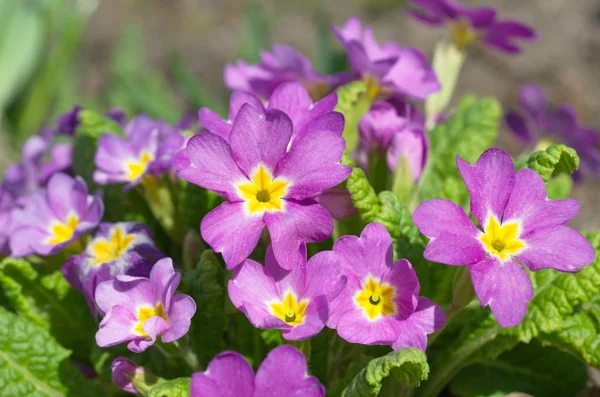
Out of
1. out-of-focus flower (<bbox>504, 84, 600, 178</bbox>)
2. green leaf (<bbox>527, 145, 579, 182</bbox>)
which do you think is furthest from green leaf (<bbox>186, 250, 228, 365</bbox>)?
out-of-focus flower (<bbox>504, 84, 600, 178</bbox>)

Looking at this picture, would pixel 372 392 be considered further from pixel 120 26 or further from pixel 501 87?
pixel 120 26

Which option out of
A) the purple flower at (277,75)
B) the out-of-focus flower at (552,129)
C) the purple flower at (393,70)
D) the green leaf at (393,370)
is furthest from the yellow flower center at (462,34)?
the green leaf at (393,370)

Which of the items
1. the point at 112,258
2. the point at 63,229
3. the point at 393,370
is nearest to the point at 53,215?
the point at 63,229

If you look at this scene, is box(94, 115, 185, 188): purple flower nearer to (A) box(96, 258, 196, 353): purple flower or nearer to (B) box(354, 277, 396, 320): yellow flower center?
(A) box(96, 258, 196, 353): purple flower

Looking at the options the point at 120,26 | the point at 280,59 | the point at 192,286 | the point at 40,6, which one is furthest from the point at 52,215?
the point at 120,26

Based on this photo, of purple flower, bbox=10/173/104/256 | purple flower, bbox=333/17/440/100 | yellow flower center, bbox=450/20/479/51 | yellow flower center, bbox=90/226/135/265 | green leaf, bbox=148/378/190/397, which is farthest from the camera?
yellow flower center, bbox=450/20/479/51

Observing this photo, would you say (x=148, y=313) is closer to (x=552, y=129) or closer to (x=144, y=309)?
(x=144, y=309)

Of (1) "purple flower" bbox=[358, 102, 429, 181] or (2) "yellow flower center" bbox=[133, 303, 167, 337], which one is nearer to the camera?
(2) "yellow flower center" bbox=[133, 303, 167, 337]
